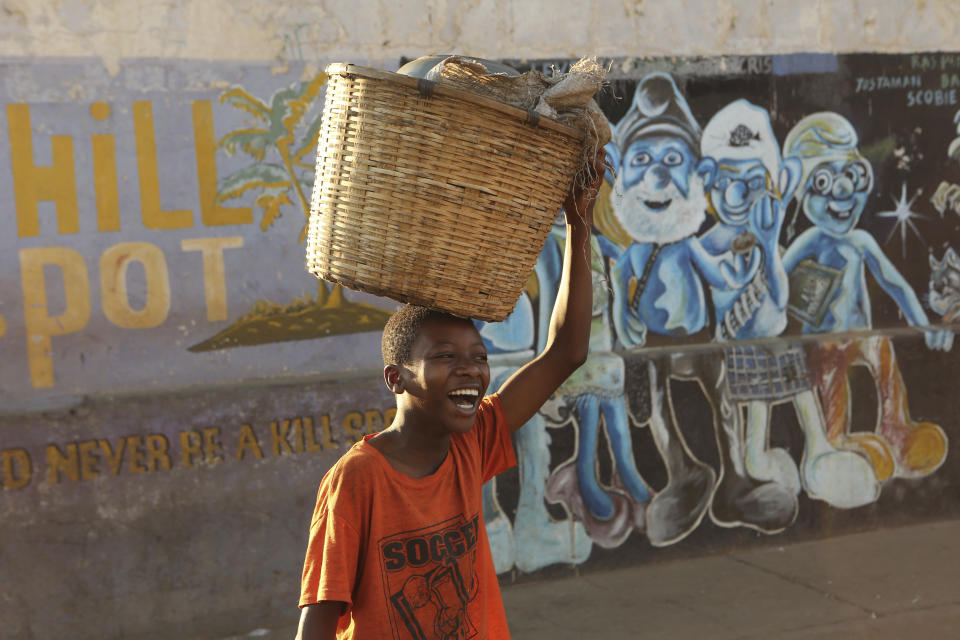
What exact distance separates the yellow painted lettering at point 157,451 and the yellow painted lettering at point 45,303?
523 mm

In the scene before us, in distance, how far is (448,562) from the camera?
7.22 ft

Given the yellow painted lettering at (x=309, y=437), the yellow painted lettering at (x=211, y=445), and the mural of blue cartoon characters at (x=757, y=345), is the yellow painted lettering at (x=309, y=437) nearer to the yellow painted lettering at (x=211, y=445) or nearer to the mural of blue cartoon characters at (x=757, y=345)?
the yellow painted lettering at (x=211, y=445)

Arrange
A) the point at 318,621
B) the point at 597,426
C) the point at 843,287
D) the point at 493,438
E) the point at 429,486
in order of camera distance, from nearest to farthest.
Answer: the point at 318,621, the point at 429,486, the point at 493,438, the point at 597,426, the point at 843,287

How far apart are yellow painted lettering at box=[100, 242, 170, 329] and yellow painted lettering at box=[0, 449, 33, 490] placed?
719 millimetres

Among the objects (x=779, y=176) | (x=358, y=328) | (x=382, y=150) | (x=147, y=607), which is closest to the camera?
(x=382, y=150)

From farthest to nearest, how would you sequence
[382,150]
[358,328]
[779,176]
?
[779,176]
[358,328]
[382,150]

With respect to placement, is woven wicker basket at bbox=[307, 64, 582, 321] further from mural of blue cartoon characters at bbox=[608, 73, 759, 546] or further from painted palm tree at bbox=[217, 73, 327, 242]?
mural of blue cartoon characters at bbox=[608, 73, 759, 546]

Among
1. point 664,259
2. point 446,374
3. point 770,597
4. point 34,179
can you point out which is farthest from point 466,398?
point 664,259

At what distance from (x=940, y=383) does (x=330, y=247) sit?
4.97 meters

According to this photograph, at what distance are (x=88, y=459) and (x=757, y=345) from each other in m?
3.59

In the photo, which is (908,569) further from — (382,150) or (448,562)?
(382,150)

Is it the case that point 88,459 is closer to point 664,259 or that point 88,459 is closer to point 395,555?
point 395,555

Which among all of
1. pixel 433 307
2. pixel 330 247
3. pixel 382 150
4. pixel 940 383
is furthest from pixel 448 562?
pixel 940 383

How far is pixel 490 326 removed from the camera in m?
5.34
